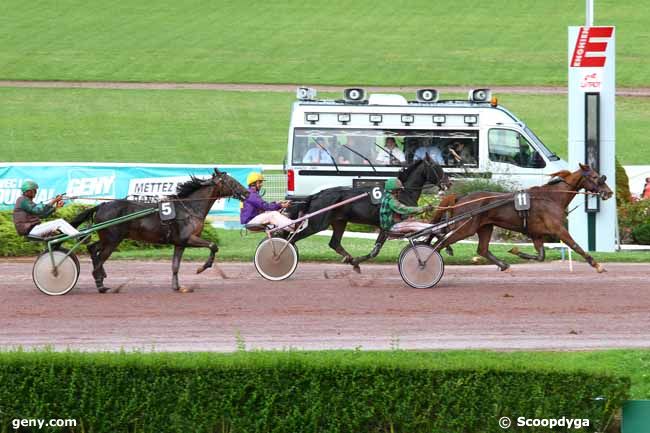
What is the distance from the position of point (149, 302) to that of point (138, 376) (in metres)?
4.89

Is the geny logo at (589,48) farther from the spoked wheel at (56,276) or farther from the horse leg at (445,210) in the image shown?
the spoked wheel at (56,276)

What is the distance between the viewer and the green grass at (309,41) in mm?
42406

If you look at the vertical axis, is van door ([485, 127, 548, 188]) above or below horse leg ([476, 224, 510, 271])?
above

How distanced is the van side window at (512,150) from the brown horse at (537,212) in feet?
19.7

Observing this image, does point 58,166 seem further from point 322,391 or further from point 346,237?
A: point 322,391

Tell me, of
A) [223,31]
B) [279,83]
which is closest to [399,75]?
[279,83]

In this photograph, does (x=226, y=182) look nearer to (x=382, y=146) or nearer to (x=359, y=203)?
(x=359, y=203)

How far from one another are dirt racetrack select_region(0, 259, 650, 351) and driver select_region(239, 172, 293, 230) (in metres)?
0.80

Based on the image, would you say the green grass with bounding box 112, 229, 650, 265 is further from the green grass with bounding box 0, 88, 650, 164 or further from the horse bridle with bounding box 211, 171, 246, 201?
the green grass with bounding box 0, 88, 650, 164

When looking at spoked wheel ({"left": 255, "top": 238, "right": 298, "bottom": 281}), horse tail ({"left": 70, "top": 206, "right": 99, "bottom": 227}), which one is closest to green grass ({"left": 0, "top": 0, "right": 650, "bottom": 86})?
spoked wheel ({"left": 255, "top": 238, "right": 298, "bottom": 281})

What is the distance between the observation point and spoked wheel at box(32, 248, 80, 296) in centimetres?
1352

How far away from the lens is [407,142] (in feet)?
67.2

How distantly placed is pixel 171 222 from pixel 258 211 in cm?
138

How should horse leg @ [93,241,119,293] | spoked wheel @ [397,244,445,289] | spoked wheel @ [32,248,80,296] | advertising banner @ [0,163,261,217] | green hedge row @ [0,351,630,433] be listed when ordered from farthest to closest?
advertising banner @ [0,163,261,217] → spoked wheel @ [397,244,445,289] → horse leg @ [93,241,119,293] → spoked wheel @ [32,248,80,296] → green hedge row @ [0,351,630,433]
